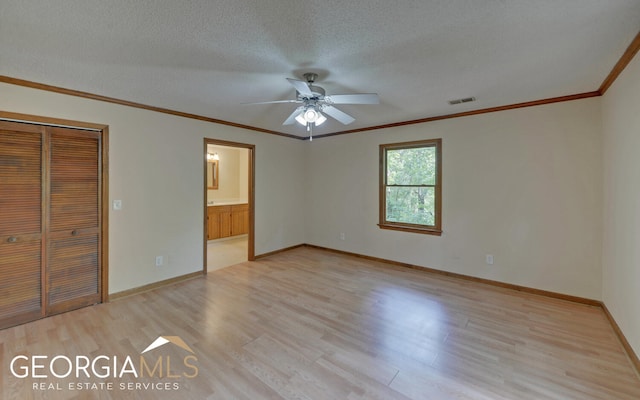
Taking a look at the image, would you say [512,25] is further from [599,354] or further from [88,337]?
[88,337]

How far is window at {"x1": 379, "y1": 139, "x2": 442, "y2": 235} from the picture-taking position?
4227mm

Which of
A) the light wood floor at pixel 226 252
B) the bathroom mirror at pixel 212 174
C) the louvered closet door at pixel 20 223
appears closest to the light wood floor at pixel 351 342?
the louvered closet door at pixel 20 223

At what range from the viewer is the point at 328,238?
5648mm

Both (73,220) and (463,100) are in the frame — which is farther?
(463,100)

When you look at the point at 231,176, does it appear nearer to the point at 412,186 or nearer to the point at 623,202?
the point at 412,186

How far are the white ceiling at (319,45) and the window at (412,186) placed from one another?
4.36 feet

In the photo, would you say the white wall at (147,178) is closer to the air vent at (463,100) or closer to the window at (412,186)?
the window at (412,186)

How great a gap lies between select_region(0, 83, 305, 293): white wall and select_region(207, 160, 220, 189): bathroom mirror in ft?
9.69

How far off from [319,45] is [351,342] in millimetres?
2482

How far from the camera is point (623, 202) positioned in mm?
2396

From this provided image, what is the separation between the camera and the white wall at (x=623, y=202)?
211cm

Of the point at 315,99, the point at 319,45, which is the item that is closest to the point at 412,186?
the point at 315,99

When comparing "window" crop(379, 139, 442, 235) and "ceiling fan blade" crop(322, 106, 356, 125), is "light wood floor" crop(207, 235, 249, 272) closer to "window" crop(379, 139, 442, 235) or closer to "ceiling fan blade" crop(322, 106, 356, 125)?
"window" crop(379, 139, 442, 235)

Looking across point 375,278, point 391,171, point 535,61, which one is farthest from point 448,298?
point 535,61
